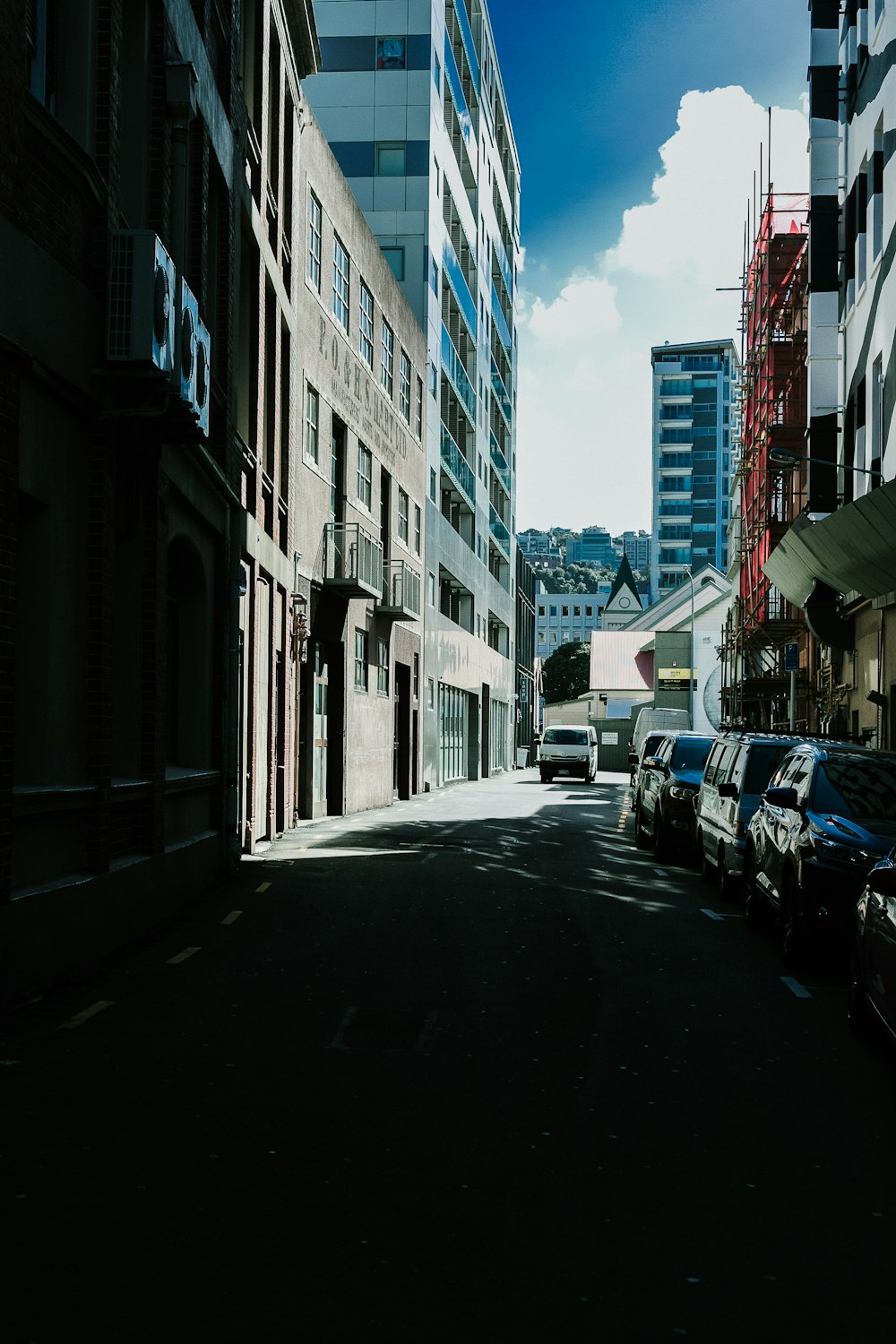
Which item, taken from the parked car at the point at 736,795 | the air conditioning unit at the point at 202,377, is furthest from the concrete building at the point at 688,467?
the air conditioning unit at the point at 202,377

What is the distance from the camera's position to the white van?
53.2 meters

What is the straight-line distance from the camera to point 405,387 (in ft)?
124

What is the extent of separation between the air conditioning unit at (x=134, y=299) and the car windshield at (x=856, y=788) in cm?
594

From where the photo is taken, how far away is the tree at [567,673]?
156125mm

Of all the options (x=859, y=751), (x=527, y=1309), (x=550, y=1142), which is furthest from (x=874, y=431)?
(x=527, y=1309)

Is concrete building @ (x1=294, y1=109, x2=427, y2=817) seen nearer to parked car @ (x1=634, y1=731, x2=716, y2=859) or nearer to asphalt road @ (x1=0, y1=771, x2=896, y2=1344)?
parked car @ (x1=634, y1=731, x2=716, y2=859)

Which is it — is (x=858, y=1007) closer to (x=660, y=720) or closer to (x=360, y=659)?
(x=360, y=659)

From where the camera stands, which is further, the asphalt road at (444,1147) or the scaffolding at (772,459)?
the scaffolding at (772,459)

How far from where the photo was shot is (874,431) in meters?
26.8

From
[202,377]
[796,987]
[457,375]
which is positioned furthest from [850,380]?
[796,987]

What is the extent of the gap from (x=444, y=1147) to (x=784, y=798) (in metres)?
6.15

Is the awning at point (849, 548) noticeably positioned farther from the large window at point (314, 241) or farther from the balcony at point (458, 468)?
the balcony at point (458, 468)

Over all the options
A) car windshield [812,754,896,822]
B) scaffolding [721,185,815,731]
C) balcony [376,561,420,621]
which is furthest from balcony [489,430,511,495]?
car windshield [812,754,896,822]

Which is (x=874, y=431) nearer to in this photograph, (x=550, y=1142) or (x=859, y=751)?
(x=859, y=751)
